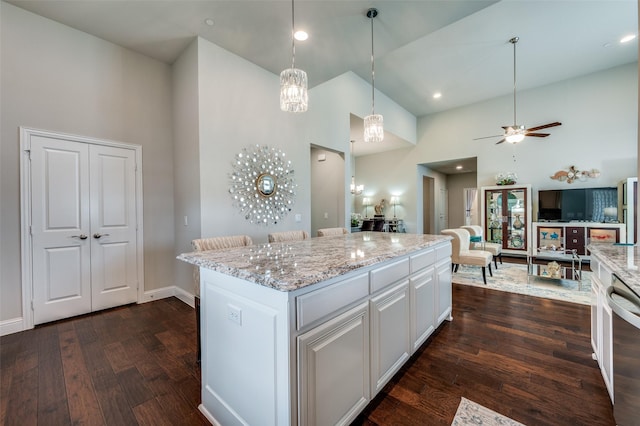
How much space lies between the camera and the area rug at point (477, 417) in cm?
145

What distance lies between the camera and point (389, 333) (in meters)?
1.68

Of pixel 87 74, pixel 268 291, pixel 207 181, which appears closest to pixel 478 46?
pixel 207 181

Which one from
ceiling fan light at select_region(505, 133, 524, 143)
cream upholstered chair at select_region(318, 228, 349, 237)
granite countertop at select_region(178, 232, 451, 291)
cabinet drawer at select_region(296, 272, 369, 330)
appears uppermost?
ceiling fan light at select_region(505, 133, 524, 143)

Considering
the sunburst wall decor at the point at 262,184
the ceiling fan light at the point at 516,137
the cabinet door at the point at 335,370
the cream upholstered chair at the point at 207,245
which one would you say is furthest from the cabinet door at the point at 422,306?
the ceiling fan light at the point at 516,137

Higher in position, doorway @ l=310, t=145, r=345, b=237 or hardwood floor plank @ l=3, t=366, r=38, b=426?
doorway @ l=310, t=145, r=345, b=237

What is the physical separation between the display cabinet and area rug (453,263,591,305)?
1.39m

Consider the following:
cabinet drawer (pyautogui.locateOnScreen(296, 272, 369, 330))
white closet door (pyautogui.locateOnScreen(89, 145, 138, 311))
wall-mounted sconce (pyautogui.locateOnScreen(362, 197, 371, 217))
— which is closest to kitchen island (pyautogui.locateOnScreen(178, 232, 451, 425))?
cabinet drawer (pyautogui.locateOnScreen(296, 272, 369, 330))

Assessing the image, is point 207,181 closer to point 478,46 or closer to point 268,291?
point 268,291

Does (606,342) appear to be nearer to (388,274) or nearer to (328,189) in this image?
(388,274)

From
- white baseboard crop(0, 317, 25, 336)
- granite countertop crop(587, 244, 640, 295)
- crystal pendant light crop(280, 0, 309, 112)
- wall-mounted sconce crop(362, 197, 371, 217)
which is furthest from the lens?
wall-mounted sconce crop(362, 197, 371, 217)

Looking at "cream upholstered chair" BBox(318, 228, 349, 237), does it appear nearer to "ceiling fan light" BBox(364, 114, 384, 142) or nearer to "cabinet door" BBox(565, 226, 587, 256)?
"ceiling fan light" BBox(364, 114, 384, 142)

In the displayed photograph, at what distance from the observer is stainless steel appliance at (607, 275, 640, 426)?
98 centimetres

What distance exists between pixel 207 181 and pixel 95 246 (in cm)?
156

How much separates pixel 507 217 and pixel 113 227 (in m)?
7.70
